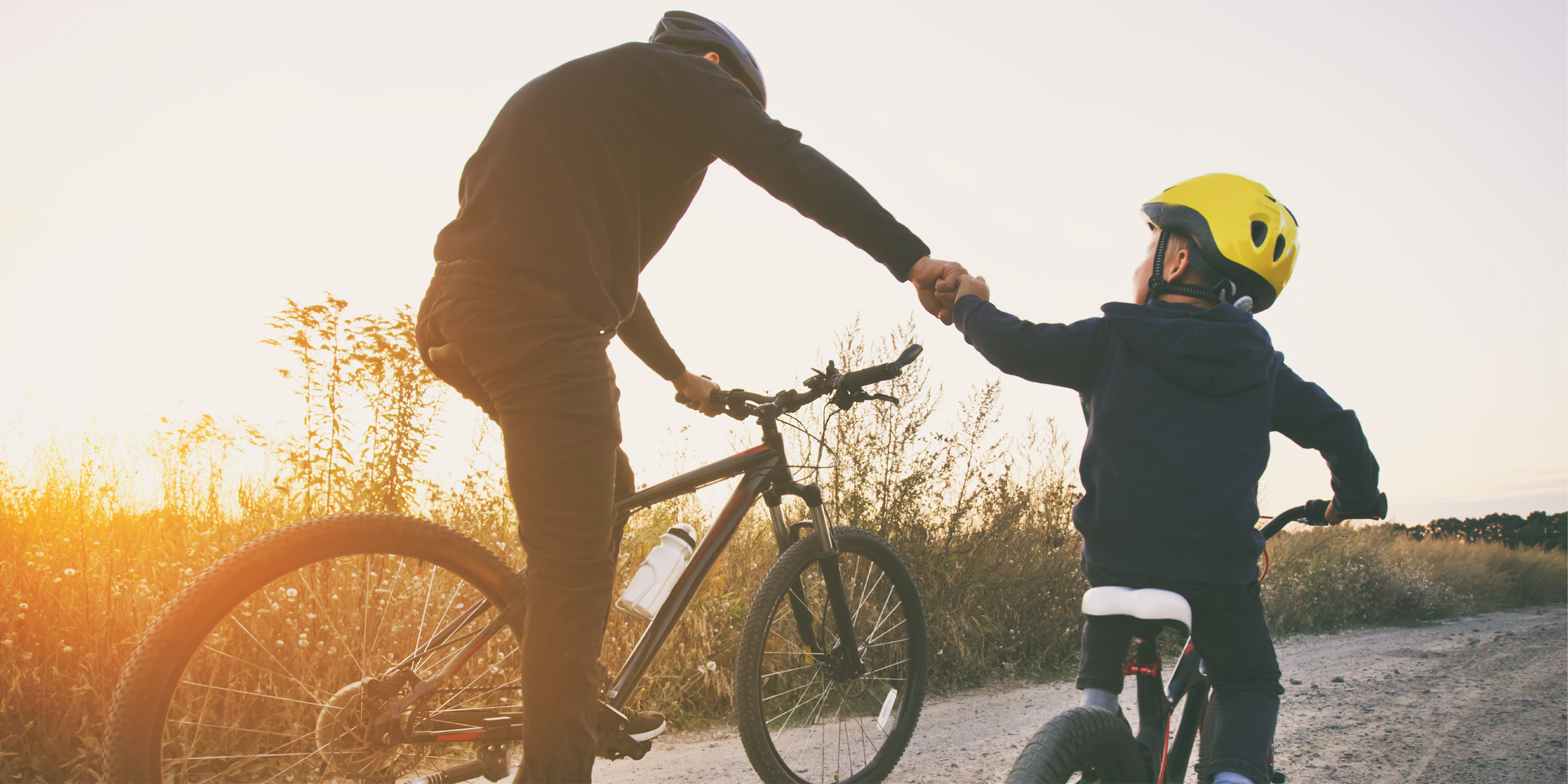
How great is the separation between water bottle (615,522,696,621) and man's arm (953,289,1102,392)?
118 centimetres

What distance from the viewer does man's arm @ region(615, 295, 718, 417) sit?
2.88m

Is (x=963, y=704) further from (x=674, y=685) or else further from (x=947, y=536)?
(x=674, y=685)

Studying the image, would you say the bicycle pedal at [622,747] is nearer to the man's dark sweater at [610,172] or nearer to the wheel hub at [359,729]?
the wheel hub at [359,729]

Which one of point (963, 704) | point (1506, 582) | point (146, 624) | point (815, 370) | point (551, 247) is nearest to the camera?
point (551, 247)

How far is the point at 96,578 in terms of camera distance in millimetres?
3428

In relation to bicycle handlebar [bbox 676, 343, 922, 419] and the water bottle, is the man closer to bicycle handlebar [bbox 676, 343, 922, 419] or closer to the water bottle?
the water bottle

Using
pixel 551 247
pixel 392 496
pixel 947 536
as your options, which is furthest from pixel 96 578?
pixel 947 536

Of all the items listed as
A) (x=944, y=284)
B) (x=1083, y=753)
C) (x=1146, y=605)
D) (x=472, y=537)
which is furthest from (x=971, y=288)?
(x=472, y=537)

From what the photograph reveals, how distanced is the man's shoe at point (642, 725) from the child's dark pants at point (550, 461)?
352 mm

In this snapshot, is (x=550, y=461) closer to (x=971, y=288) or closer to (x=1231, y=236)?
(x=971, y=288)

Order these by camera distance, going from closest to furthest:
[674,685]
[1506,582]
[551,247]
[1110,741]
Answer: [1110,741] < [551,247] < [674,685] < [1506,582]

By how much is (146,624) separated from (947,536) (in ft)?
14.0

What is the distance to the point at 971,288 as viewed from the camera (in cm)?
194

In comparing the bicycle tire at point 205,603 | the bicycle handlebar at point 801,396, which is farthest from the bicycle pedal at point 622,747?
the bicycle handlebar at point 801,396
